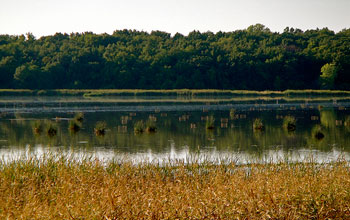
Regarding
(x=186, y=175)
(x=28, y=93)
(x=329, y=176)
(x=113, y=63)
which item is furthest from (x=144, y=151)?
(x=113, y=63)

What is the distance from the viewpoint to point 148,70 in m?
117

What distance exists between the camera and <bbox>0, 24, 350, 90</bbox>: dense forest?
114 meters

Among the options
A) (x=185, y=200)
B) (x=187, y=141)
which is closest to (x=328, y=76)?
(x=187, y=141)

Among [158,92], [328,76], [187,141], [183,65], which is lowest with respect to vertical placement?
[187,141]

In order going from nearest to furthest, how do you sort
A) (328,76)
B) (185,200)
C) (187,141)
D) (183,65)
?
(185,200)
(187,141)
(328,76)
(183,65)

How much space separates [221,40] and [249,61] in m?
26.6

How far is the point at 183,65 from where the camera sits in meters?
118

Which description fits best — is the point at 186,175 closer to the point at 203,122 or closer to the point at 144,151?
the point at 144,151

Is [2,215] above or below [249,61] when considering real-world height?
below

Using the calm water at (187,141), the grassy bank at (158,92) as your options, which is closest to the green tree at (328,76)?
the grassy bank at (158,92)

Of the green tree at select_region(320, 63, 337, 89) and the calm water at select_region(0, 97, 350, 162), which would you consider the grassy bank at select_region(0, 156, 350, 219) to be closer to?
the calm water at select_region(0, 97, 350, 162)

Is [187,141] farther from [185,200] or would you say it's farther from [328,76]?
[328,76]

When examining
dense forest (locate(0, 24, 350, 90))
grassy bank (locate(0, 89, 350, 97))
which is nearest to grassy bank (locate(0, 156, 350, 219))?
grassy bank (locate(0, 89, 350, 97))

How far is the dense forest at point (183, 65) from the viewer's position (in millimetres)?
113500
